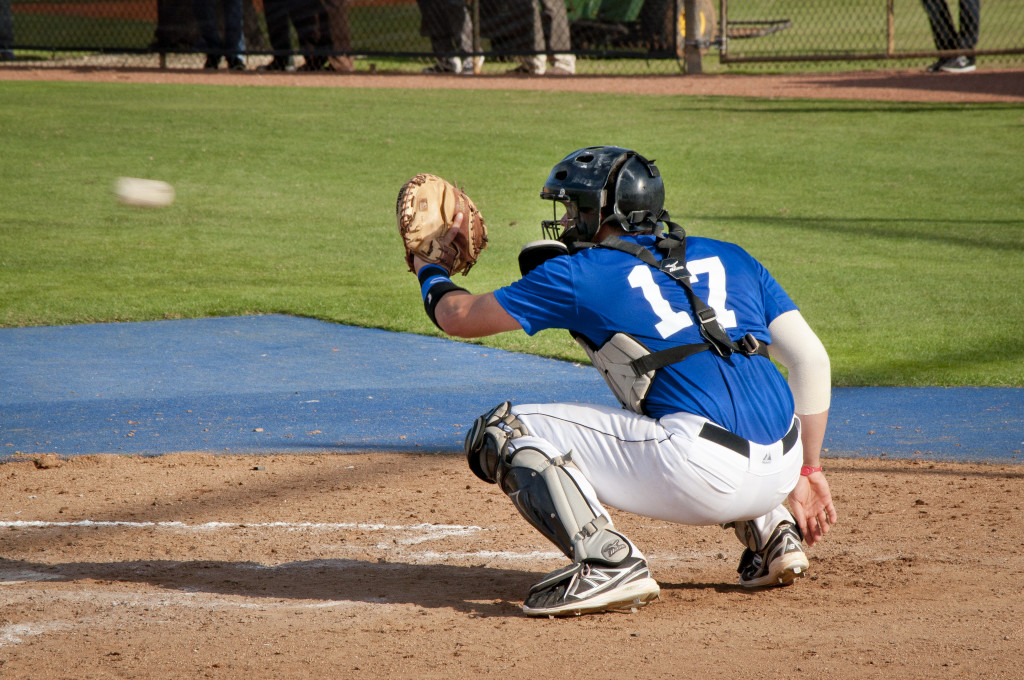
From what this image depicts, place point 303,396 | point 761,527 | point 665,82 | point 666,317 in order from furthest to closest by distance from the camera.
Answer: point 665,82 < point 303,396 < point 761,527 < point 666,317

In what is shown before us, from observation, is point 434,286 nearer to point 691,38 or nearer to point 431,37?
point 691,38

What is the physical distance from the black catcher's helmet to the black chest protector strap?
0.14 meters

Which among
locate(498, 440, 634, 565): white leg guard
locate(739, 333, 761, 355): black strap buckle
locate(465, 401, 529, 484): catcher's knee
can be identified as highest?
locate(739, 333, 761, 355): black strap buckle

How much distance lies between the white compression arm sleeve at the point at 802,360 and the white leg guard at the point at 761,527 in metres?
0.35

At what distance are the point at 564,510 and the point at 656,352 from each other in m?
0.52

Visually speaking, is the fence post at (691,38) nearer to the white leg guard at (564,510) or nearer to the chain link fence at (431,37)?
the chain link fence at (431,37)

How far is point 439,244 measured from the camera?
151 inches

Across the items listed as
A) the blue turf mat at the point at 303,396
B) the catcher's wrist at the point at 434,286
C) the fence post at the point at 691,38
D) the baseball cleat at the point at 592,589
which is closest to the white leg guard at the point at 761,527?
the baseball cleat at the point at 592,589

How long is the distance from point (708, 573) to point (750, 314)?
101 cm

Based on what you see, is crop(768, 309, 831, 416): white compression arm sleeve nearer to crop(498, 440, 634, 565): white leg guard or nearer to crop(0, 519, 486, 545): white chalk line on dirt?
crop(498, 440, 634, 565): white leg guard

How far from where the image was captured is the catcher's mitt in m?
3.79

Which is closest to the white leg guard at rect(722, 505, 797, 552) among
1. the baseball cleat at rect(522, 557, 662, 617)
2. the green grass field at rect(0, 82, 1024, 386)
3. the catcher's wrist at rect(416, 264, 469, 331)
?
the baseball cleat at rect(522, 557, 662, 617)

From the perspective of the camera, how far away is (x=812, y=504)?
3559 mm

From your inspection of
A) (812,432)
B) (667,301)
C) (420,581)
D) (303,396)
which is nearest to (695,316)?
(667,301)
